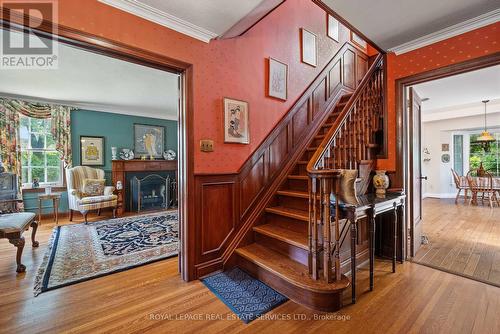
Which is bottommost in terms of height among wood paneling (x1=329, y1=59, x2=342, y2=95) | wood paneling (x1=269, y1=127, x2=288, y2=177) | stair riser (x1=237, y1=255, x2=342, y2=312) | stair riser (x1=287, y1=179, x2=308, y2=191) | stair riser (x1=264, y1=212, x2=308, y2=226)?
stair riser (x1=237, y1=255, x2=342, y2=312)

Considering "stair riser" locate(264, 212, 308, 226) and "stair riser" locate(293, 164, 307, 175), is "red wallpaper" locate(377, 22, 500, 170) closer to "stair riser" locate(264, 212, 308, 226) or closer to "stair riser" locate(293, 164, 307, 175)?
"stair riser" locate(293, 164, 307, 175)

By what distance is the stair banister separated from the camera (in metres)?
1.77

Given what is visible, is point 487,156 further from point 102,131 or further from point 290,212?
point 102,131

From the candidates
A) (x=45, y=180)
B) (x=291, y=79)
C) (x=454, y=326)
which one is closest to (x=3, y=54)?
(x=45, y=180)

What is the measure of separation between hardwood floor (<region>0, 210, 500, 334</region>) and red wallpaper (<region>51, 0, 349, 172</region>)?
123 cm

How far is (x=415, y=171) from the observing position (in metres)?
2.95

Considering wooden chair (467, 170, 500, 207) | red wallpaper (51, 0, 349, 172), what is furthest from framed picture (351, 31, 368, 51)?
wooden chair (467, 170, 500, 207)

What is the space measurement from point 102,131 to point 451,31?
6.46 m

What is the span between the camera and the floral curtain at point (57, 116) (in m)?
4.55

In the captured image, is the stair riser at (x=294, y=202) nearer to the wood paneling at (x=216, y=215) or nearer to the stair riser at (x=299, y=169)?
the stair riser at (x=299, y=169)

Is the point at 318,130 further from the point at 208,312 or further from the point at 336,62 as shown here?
the point at 208,312

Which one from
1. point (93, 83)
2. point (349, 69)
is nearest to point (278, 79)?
point (349, 69)

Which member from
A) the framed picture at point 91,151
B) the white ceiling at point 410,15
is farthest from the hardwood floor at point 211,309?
the framed picture at point 91,151

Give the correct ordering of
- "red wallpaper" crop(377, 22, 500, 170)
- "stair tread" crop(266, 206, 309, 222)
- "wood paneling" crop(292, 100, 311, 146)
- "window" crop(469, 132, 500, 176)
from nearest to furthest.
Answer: "red wallpaper" crop(377, 22, 500, 170)
"stair tread" crop(266, 206, 309, 222)
"wood paneling" crop(292, 100, 311, 146)
"window" crop(469, 132, 500, 176)
